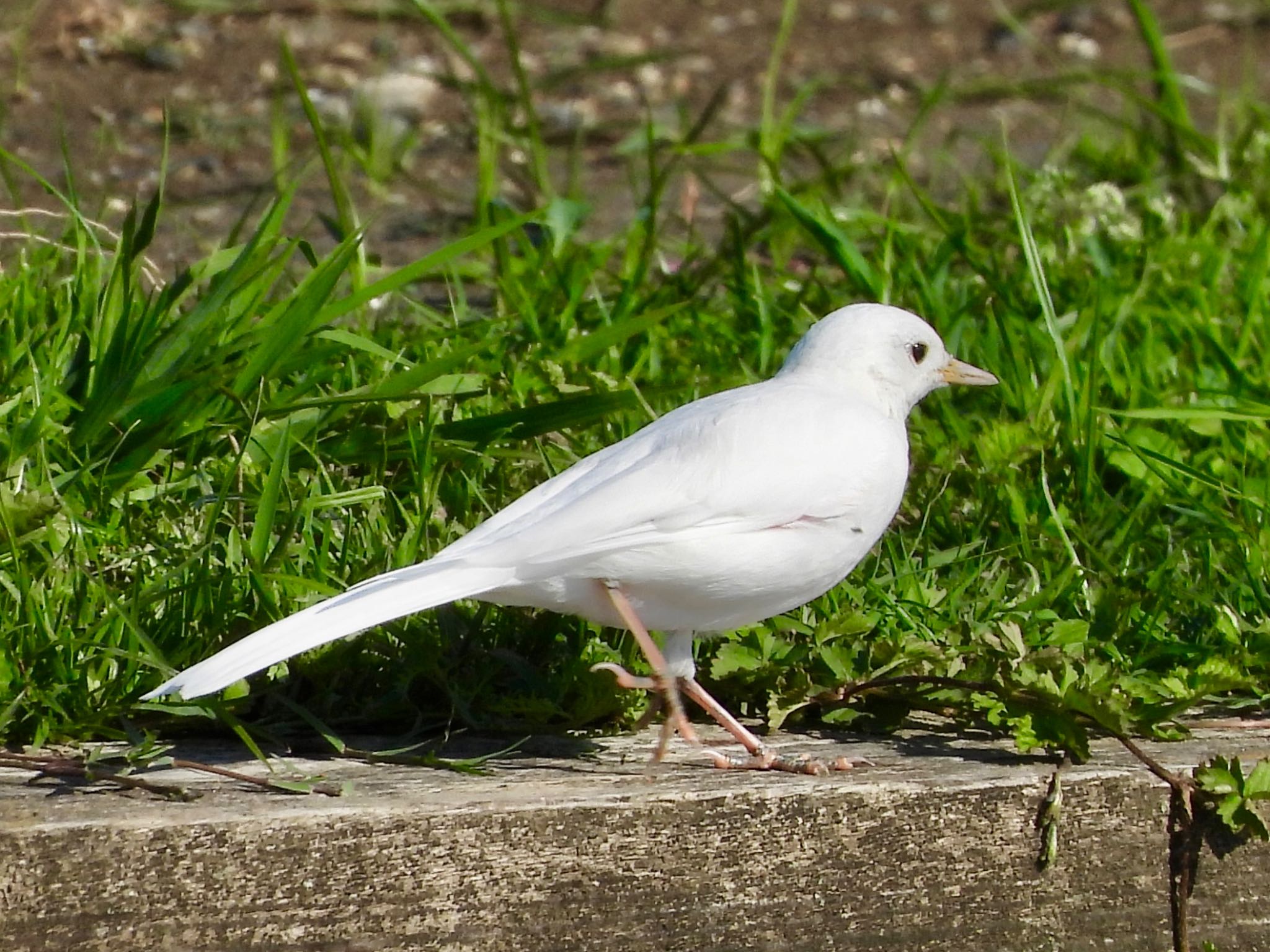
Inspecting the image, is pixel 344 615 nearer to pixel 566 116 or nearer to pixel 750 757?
pixel 750 757

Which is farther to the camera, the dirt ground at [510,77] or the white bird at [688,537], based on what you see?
the dirt ground at [510,77]

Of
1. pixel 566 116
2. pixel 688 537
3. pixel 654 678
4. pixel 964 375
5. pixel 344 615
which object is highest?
pixel 566 116

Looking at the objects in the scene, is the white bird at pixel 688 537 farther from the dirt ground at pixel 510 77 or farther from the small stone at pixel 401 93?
the small stone at pixel 401 93

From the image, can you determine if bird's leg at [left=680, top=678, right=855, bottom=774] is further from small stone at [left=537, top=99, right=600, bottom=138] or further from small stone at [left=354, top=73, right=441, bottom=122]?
small stone at [left=354, top=73, right=441, bottom=122]

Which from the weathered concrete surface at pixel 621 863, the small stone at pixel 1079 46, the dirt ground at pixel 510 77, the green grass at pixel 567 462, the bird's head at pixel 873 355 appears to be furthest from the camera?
the small stone at pixel 1079 46

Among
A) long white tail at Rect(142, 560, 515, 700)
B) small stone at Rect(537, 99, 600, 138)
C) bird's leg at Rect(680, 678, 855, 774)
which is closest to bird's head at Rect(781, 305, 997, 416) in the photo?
bird's leg at Rect(680, 678, 855, 774)

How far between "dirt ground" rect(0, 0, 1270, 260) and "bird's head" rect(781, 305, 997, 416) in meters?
1.89

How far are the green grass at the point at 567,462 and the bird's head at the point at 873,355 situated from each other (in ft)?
1.19

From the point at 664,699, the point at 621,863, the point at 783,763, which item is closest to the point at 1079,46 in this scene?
the point at 664,699

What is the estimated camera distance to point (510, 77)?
6777 mm

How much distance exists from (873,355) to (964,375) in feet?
0.93

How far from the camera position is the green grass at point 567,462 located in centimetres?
314

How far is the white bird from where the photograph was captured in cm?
282

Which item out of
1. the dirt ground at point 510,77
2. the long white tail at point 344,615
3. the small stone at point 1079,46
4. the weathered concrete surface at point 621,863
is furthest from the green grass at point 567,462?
the small stone at point 1079,46
